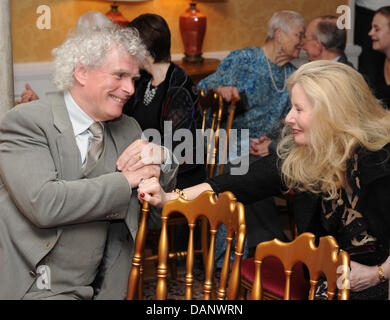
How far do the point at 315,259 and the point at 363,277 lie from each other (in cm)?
51

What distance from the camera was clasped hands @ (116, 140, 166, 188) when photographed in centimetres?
207

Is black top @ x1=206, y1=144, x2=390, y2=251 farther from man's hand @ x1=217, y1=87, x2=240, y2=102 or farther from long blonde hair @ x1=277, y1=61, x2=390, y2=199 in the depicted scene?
man's hand @ x1=217, y1=87, x2=240, y2=102

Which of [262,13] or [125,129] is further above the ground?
[262,13]

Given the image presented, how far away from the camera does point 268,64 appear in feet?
12.6

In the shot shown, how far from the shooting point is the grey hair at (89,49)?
2102 millimetres

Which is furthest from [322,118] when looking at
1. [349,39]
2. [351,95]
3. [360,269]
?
[349,39]

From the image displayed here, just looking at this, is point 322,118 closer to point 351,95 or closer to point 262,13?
point 351,95

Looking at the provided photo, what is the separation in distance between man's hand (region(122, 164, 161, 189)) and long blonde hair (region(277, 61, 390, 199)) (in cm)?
51

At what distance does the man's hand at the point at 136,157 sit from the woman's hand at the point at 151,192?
0.21 ft

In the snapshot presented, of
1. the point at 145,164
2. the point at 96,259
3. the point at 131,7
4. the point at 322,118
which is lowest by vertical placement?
the point at 96,259

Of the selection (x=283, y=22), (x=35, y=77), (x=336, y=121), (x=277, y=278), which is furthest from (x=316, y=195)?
(x=35, y=77)

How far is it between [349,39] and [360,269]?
12.7 feet

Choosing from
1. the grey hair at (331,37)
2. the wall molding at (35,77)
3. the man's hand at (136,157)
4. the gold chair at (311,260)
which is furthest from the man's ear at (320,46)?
the gold chair at (311,260)
